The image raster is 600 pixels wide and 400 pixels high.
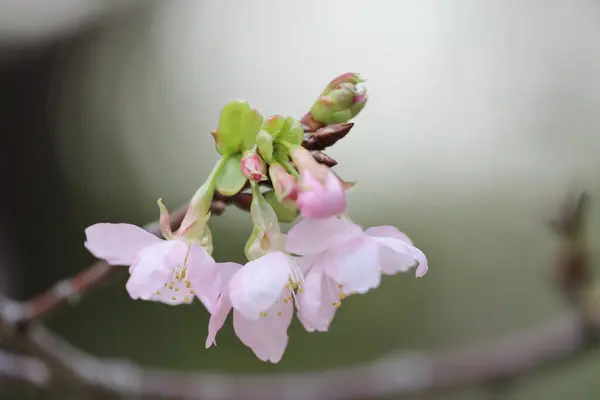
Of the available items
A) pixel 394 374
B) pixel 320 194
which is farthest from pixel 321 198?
pixel 394 374

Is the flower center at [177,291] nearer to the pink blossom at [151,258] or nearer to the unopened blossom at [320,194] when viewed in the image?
the pink blossom at [151,258]

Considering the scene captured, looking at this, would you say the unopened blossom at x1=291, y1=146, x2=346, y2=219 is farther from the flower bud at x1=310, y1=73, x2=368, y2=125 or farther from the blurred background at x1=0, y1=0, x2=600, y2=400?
the blurred background at x1=0, y1=0, x2=600, y2=400

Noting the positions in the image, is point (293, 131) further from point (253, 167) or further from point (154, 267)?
point (154, 267)

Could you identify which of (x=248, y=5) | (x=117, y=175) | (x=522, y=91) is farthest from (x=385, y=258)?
(x=248, y=5)

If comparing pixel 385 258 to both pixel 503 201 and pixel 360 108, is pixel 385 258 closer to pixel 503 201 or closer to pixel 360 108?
pixel 360 108

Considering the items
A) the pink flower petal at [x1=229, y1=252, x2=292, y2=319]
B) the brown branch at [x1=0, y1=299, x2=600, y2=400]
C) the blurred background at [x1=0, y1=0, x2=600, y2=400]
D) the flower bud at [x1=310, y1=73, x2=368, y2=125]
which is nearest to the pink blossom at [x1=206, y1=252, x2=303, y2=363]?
the pink flower petal at [x1=229, y1=252, x2=292, y2=319]

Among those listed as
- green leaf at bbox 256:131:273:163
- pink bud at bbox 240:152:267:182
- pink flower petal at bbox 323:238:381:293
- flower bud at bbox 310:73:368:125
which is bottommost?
pink flower petal at bbox 323:238:381:293

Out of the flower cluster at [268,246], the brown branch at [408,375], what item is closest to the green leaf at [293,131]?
the flower cluster at [268,246]
